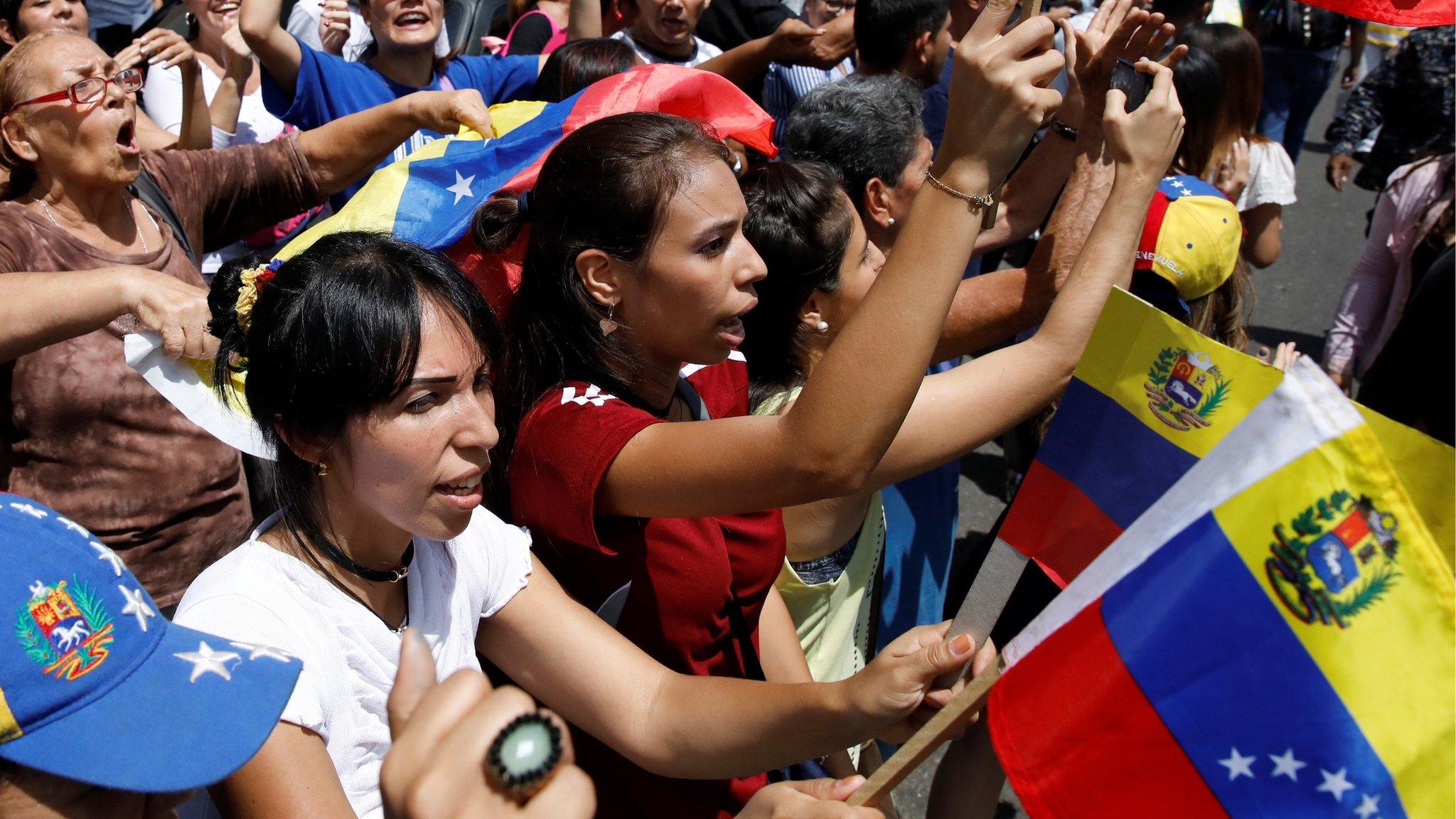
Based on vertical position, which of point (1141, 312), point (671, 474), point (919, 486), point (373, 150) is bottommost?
point (919, 486)

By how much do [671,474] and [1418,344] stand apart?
165cm

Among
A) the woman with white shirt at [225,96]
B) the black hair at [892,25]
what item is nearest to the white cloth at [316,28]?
the woman with white shirt at [225,96]

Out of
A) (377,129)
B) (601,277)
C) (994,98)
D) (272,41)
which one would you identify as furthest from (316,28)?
(994,98)

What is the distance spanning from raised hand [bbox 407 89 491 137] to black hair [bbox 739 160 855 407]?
0.55 meters

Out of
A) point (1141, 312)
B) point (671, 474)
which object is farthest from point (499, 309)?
point (1141, 312)

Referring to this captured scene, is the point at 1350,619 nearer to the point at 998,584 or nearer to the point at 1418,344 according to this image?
the point at 998,584

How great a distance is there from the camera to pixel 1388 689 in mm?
1179

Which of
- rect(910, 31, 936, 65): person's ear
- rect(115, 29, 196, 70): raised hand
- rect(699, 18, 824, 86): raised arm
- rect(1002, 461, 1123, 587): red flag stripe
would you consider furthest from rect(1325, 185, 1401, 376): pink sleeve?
rect(115, 29, 196, 70): raised hand

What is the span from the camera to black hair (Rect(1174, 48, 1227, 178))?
3.55m

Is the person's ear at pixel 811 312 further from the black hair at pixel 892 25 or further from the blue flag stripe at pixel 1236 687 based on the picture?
the black hair at pixel 892 25

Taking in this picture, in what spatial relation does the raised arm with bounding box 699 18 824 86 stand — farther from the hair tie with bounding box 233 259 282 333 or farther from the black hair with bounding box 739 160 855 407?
the hair tie with bounding box 233 259 282 333

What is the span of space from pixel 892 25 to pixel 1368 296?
74.8 inches

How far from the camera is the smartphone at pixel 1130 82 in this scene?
87.4 inches

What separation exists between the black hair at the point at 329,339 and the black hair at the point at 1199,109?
2.66 metres
